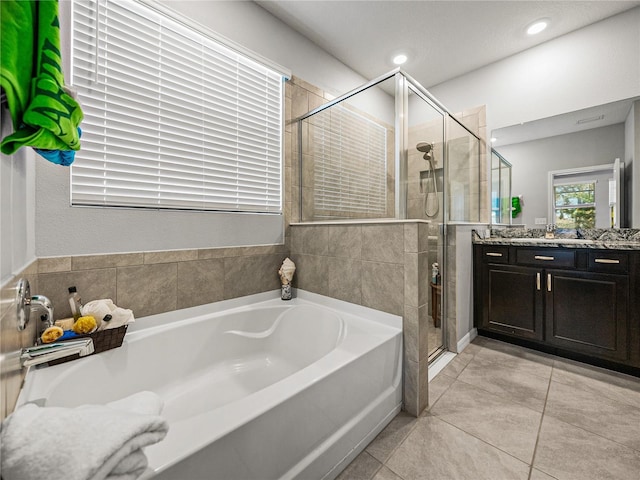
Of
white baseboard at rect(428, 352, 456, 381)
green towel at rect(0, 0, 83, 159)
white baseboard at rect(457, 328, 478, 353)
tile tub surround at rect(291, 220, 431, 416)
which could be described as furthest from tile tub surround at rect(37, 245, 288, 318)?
white baseboard at rect(457, 328, 478, 353)

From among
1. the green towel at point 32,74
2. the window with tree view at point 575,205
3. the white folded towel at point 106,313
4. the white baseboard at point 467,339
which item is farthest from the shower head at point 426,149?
the white folded towel at point 106,313

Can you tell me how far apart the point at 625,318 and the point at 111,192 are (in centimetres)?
331

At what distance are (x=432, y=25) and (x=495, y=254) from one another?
2044 millimetres

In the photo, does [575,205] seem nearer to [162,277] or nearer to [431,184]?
[431,184]

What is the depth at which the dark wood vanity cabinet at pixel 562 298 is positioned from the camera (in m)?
1.80

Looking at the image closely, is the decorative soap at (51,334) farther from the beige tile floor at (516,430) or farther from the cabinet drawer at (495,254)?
the cabinet drawer at (495,254)

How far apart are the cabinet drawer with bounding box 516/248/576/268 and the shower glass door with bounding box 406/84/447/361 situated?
0.64 meters

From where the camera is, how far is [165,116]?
63.4 inches

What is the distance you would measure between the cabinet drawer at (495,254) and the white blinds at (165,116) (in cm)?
198

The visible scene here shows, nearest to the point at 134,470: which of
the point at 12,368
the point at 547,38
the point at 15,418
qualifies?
the point at 15,418

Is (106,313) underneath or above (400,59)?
underneath

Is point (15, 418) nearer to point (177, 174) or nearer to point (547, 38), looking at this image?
point (177, 174)

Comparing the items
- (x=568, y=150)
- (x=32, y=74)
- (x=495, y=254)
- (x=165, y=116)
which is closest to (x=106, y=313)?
(x=32, y=74)

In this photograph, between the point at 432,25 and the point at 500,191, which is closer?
the point at 432,25
